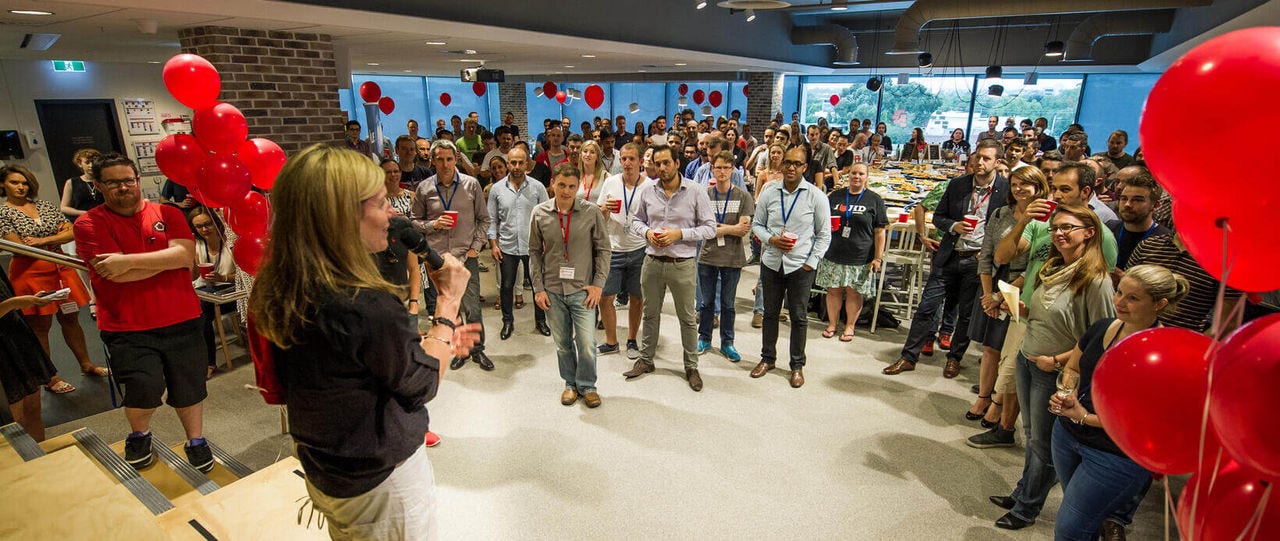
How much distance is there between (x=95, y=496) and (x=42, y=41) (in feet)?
21.3

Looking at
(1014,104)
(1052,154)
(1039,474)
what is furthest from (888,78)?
(1039,474)

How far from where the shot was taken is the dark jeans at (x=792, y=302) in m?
4.06

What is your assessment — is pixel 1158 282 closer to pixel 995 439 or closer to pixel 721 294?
pixel 995 439

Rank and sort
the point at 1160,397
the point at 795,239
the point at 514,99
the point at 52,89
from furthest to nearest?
the point at 514,99 < the point at 52,89 < the point at 795,239 < the point at 1160,397

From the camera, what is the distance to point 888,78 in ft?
55.4

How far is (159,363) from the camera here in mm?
2814

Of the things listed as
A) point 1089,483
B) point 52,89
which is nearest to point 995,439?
point 1089,483

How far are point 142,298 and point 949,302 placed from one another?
4.87m

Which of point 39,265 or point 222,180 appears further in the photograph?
point 39,265

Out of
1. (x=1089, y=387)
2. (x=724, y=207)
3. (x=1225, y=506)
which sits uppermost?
(x=724, y=207)

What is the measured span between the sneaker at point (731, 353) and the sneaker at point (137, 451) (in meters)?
3.51

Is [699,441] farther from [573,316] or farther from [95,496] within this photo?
[95,496]

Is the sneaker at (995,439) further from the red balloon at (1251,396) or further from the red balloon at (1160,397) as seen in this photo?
the red balloon at (1251,396)

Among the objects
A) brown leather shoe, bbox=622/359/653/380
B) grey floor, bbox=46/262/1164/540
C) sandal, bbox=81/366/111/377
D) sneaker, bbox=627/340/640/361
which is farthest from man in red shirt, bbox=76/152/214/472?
sneaker, bbox=627/340/640/361
